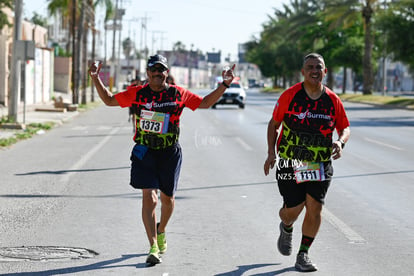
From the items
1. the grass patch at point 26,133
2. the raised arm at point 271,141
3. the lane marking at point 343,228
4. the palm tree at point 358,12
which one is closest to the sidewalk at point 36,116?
the grass patch at point 26,133

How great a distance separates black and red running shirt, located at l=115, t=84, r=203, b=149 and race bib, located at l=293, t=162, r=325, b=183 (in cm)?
114

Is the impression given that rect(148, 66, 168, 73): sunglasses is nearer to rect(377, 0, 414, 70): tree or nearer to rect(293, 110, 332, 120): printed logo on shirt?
rect(293, 110, 332, 120): printed logo on shirt

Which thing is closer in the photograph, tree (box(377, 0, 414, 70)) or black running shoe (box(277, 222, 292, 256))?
black running shoe (box(277, 222, 292, 256))

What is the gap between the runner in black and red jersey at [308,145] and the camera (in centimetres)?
655

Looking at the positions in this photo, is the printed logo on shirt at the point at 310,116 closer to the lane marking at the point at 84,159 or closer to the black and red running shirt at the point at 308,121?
the black and red running shirt at the point at 308,121

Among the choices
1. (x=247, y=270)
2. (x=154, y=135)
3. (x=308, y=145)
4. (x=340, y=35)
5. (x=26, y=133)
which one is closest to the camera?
(x=247, y=270)

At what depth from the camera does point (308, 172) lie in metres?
6.55

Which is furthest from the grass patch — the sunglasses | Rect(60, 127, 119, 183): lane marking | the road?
the sunglasses

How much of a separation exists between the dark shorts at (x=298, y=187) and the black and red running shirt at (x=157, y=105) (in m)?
Answer: 1.00

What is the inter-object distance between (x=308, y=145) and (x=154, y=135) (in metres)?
1.32

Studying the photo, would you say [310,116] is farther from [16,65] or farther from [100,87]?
[16,65]

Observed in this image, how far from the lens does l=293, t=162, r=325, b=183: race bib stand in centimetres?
655

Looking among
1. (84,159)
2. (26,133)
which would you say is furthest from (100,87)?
(26,133)

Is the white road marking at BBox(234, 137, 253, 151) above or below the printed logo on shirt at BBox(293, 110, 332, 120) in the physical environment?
below
